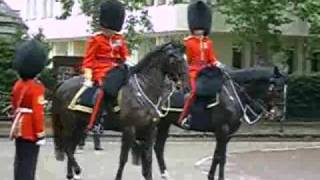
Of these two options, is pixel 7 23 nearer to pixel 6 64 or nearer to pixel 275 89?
pixel 6 64

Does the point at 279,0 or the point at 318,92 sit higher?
the point at 279,0

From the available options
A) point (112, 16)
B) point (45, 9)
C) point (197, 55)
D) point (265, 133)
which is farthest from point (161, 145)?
point (45, 9)

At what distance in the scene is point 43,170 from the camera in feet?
53.7

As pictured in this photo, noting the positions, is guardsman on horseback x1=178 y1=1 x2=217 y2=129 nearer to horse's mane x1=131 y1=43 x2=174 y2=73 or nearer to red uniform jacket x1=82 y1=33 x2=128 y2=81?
horse's mane x1=131 y1=43 x2=174 y2=73

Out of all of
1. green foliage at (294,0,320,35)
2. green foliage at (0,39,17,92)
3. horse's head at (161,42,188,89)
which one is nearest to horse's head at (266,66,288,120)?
horse's head at (161,42,188,89)

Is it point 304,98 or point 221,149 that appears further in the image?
point 304,98

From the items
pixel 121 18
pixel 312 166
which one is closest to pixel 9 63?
pixel 312 166

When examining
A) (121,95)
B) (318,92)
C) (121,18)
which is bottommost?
(318,92)

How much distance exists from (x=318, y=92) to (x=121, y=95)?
23330 mm

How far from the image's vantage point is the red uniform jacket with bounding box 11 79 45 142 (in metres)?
10.3

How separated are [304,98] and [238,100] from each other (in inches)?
872

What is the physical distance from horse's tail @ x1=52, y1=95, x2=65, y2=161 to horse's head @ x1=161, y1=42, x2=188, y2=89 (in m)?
2.30

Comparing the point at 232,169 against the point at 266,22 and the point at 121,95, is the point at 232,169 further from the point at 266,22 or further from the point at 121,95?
the point at 266,22

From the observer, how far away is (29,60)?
1054 cm
